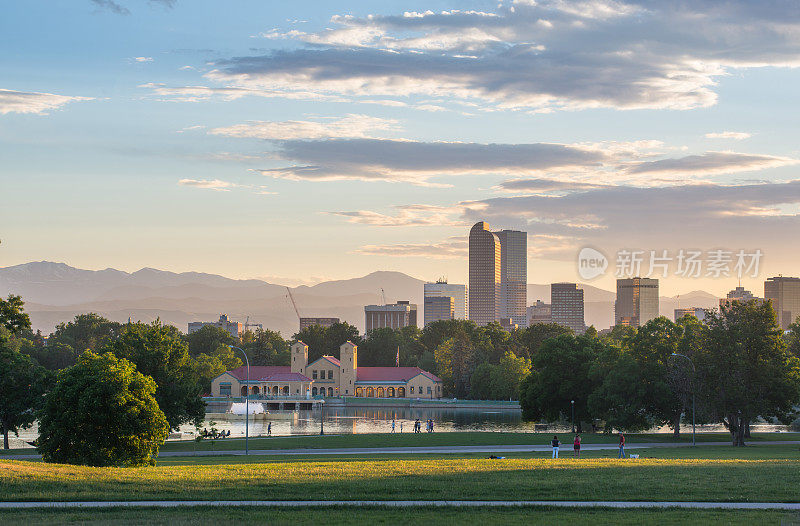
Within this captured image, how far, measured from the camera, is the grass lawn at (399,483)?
2997 centimetres

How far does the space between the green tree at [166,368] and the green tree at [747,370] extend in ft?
145

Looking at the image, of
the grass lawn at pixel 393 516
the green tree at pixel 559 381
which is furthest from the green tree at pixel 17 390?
the green tree at pixel 559 381

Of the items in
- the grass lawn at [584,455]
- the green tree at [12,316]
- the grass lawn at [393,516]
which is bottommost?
the grass lawn at [584,455]

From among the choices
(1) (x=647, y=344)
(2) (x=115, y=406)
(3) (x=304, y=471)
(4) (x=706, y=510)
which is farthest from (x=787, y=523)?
(1) (x=647, y=344)

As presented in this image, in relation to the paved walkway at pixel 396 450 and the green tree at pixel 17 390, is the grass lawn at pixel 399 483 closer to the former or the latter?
the paved walkway at pixel 396 450

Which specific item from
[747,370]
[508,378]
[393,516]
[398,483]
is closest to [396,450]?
[747,370]

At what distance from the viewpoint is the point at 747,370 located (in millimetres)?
73500

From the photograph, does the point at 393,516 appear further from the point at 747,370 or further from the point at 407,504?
the point at 747,370

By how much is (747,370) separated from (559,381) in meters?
30.4

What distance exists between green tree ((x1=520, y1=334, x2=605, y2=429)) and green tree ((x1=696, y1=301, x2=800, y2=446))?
25.7 m

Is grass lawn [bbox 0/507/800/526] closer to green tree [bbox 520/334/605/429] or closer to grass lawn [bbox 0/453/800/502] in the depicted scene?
grass lawn [bbox 0/453/800/502]

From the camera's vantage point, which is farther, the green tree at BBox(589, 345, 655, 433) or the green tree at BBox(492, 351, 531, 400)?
the green tree at BBox(492, 351, 531, 400)

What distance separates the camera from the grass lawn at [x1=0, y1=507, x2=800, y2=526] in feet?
83.5

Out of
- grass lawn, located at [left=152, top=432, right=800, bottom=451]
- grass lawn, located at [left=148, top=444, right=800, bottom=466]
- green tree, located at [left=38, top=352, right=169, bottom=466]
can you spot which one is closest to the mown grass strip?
green tree, located at [left=38, top=352, right=169, bottom=466]
